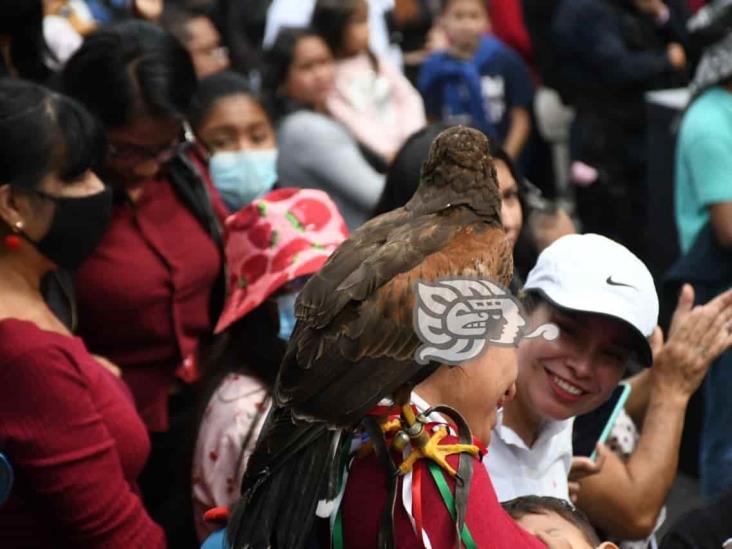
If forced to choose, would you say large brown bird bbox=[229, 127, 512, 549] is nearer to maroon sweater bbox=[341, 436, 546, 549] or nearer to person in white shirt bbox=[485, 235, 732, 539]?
maroon sweater bbox=[341, 436, 546, 549]

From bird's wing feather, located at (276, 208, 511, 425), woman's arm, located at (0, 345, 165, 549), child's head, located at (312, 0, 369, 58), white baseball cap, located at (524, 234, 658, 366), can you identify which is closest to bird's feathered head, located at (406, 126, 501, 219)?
bird's wing feather, located at (276, 208, 511, 425)

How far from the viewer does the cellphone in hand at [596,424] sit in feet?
9.78

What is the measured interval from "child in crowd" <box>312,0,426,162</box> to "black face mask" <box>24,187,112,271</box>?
7.74 ft

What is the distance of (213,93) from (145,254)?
0.96 meters

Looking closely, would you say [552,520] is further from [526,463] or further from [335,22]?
[335,22]

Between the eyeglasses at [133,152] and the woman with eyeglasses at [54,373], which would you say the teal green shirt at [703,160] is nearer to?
the eyeglasses at [133,152]

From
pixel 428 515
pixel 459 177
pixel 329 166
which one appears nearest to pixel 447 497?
pixel 428 515

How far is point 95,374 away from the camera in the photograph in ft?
9.29

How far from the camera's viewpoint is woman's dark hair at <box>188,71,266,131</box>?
444 centimetres

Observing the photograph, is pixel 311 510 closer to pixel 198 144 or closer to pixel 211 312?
pixel 211 312

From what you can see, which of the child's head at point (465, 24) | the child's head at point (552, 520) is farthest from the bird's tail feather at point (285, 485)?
the child's head at point (465, 24)

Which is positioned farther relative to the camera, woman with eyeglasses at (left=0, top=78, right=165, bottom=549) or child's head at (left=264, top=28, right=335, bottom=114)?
child's head at (left=264, top=28, right=335, bottom=114)

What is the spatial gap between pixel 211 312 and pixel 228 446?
939mm

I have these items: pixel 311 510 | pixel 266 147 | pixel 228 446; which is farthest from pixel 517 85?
pixel 311 510
